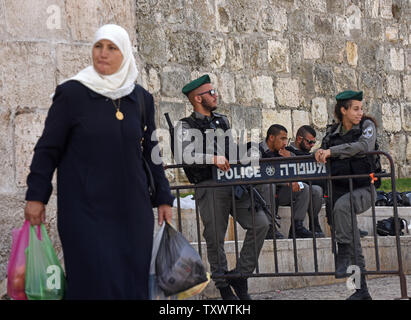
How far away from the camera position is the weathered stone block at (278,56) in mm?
11443

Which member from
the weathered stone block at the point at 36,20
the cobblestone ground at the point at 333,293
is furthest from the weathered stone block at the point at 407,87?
the weathered stone block at the point at 36,20

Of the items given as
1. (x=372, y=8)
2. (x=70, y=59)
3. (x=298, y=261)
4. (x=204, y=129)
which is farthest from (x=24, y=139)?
(x=372, y=8)

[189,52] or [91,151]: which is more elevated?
[189,52]

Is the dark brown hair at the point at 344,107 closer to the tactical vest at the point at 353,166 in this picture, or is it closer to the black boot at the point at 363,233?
the tactical vest at the point at 353,166

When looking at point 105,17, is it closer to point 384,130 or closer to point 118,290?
point 118,290

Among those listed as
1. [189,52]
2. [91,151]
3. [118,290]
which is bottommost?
[118,290]

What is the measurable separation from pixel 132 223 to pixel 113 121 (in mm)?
496

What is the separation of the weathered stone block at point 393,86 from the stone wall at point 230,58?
19 mm

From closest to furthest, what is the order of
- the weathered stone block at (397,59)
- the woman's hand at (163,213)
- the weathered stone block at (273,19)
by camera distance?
the woman's hand at (163,213) → the weathered stone block at (273,19) → the weathered stone block at (397,59)

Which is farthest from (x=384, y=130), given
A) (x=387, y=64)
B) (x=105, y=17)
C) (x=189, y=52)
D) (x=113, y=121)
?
(x=113, y=121)

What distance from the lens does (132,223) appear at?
420 cm

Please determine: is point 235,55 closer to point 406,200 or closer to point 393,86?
point 406,200

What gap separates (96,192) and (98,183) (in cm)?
4

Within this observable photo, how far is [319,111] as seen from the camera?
1213cm
